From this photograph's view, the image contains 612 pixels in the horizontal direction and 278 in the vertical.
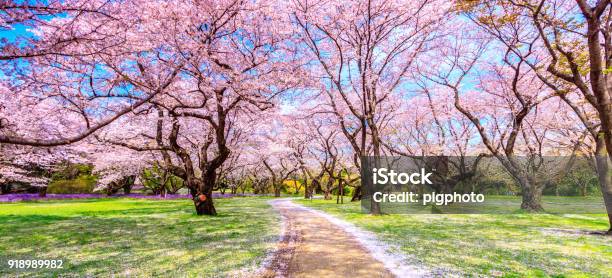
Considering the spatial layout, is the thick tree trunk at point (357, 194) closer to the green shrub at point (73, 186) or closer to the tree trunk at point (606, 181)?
the tree trunk at point (606, 181)

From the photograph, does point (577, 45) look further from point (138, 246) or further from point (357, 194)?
point (357, 194)

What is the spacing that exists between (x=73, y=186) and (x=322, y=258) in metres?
46.3

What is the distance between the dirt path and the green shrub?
4207cm

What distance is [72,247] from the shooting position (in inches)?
365

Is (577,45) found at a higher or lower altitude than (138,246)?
higher

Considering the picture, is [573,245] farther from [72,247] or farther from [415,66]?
[415,66]

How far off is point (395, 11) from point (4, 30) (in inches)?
639

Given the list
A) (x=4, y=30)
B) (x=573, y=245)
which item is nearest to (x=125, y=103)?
(x=4, y=30)

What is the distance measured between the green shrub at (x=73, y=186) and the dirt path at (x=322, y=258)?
138ft

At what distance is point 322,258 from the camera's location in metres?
7.99

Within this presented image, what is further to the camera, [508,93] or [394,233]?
[508,93]

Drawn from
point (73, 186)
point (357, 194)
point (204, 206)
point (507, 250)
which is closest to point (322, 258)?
point (507, 250)

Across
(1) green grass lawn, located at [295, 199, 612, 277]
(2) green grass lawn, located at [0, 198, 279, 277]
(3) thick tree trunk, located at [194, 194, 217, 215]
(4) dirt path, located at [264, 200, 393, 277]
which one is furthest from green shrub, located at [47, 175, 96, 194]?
(1) green grass lawn, located at [295, 199, 612, 277]

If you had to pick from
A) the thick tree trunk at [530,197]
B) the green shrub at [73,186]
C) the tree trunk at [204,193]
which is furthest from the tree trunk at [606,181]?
the green shrub at [73,186]
